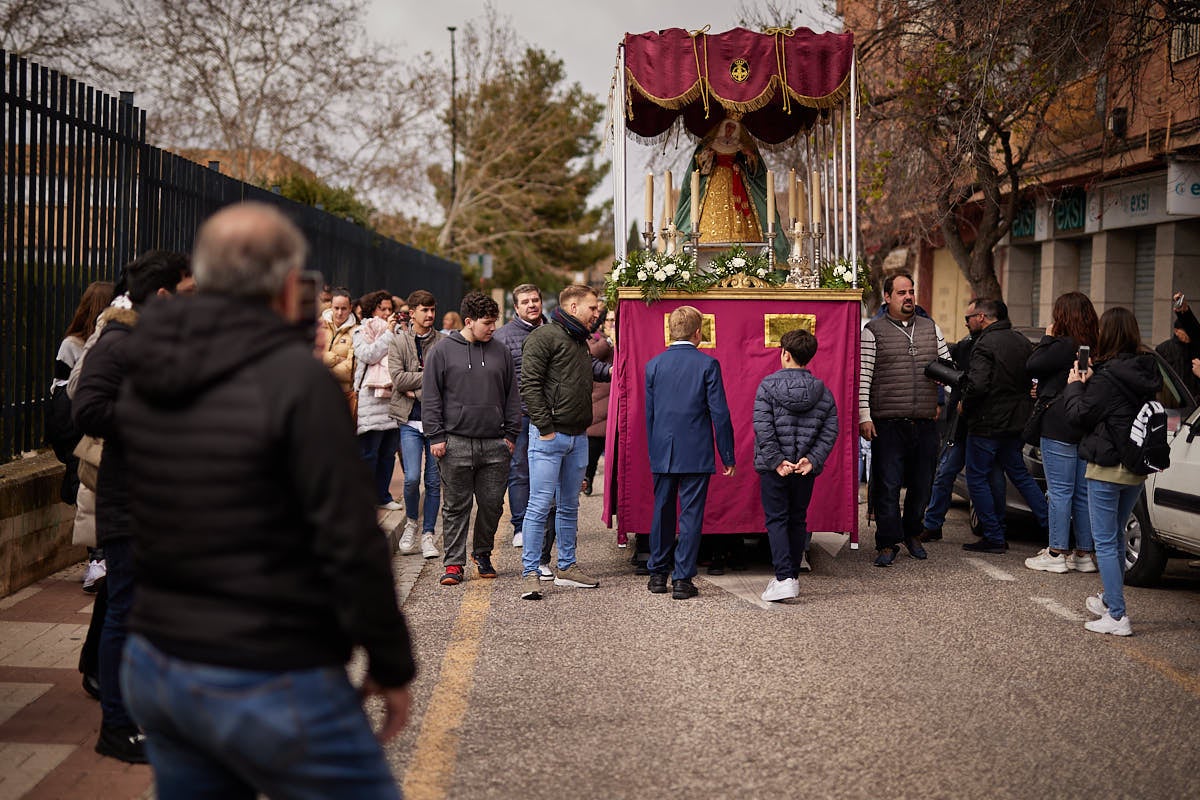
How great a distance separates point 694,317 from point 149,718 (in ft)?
19.3

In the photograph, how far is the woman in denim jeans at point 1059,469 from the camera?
8.91 metres

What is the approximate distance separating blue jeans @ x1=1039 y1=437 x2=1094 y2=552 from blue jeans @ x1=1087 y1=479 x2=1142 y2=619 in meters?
1.59

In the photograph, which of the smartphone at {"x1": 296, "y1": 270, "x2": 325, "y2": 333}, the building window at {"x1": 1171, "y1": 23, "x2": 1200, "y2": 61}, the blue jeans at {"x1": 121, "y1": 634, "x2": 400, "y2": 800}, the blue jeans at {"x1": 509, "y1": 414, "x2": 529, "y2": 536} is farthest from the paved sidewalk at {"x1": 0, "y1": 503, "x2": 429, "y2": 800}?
the building window at {"x1": 1171, "y1": 23, "x2": 1200, "y2": 61}

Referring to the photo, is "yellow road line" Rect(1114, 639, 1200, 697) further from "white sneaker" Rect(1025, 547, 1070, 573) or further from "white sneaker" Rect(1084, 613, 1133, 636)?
"white sneaker" Rect(1025, 547, 1070, 573)

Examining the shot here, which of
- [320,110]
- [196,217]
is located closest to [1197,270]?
[196,217]

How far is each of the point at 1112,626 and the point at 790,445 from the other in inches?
85.9

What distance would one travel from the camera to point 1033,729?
5.41 m

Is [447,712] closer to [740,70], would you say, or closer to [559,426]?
[559,426]

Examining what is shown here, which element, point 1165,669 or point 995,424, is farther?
point 995,424

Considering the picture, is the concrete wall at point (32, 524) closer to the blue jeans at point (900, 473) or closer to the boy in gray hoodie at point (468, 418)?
the boy in gray hoodie at point (468, 418)

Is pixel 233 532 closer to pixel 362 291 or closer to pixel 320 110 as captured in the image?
pixel 362 291

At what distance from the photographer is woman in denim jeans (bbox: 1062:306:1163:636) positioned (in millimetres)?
7215

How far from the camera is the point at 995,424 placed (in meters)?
10.1

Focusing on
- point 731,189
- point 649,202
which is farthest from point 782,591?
point 731,189
